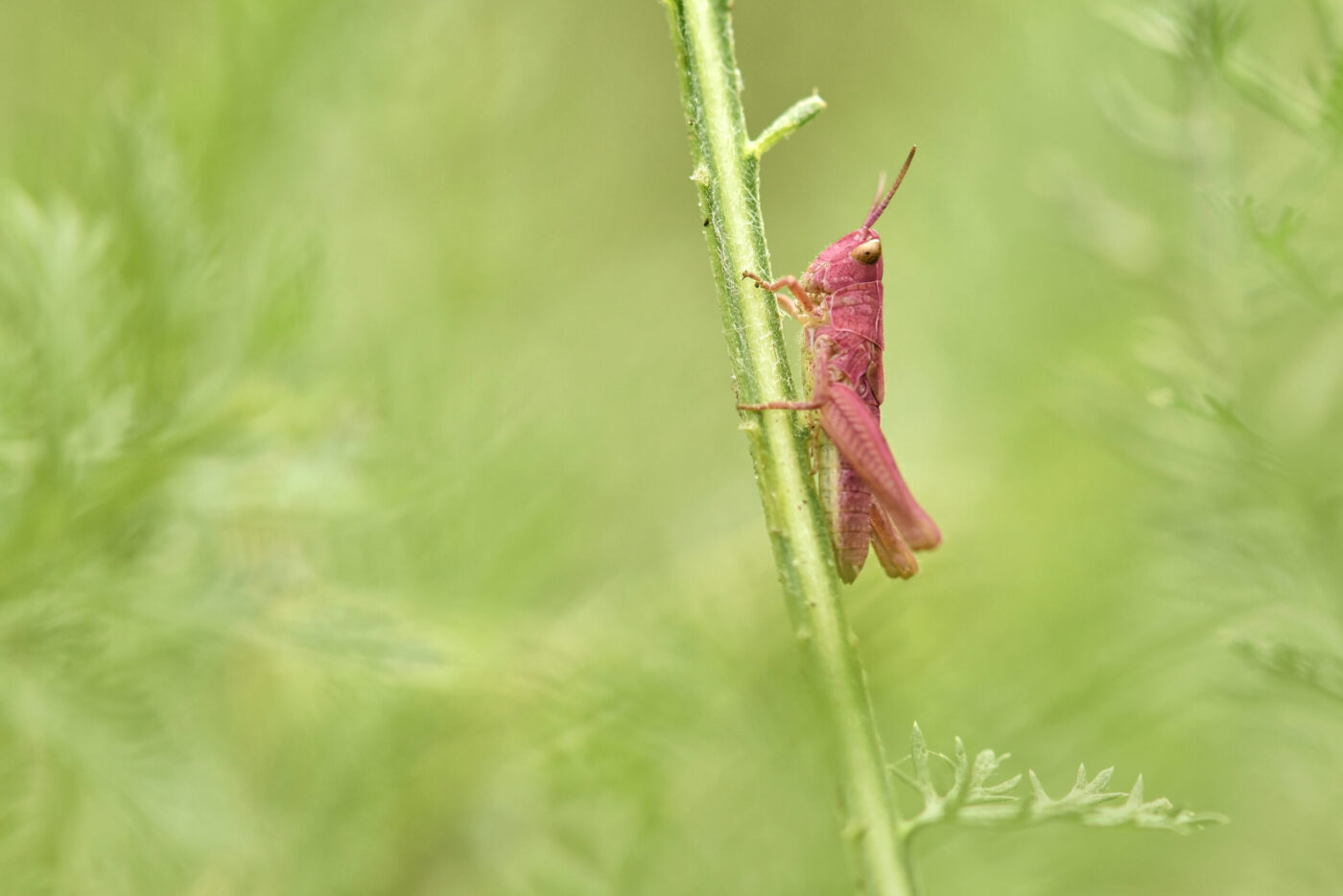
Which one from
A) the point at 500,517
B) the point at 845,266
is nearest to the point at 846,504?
the point at 845,266

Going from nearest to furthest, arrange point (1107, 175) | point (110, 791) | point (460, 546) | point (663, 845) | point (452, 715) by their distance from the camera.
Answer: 1. point (110, 791)
2. point (663, 845)
3. point (452, 715)
4. point (460, 546)
5. point (1107, 175)

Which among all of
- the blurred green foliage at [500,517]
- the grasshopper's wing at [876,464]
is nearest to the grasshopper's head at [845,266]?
the grasshopper's wing at [876,464]

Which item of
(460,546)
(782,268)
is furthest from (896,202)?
(460,546)

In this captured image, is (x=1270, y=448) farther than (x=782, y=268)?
No

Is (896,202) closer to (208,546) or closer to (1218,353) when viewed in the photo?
(1218,353)

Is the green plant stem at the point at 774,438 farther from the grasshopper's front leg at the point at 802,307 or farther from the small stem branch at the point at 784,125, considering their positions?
the grasshopper's front leg at the point at 802,307

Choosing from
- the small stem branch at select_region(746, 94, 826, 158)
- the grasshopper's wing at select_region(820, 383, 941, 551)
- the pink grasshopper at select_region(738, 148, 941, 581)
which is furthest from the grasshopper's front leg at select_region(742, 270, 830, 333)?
the small stem branch at select_region(746, 94, 826, 158)
